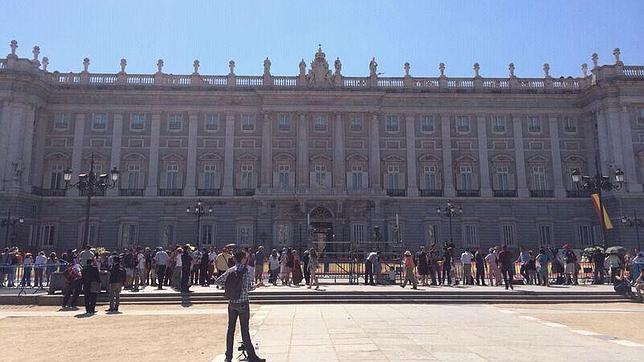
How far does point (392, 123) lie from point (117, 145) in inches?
958

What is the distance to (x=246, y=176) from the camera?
1598 inches

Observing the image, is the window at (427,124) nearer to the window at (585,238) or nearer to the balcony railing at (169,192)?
the window at (585,238)

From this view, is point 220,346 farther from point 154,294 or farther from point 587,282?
point 587,282

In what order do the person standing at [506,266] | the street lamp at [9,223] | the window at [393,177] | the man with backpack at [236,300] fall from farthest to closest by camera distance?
the window at [393,177] → the street lamp at [9,223] → the person standing at [506,266] → the man with backpack at [236,300]

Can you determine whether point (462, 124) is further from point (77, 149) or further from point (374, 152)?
point (77, 149)

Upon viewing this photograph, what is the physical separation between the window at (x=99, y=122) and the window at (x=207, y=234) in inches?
499

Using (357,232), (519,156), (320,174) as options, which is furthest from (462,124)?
(357,232)

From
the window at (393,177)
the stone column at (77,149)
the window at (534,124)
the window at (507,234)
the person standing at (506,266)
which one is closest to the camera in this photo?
the person standing at (506,266)

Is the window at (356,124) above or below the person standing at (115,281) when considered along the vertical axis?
above

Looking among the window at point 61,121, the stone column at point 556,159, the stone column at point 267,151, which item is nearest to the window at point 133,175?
the window at point 61,121

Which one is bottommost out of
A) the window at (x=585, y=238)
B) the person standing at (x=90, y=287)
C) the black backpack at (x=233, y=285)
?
the person standing at (x=90, y=287)

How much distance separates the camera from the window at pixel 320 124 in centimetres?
4134

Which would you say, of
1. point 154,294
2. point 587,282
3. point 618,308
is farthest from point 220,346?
point 587,282

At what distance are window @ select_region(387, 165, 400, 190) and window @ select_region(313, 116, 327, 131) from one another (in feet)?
22.3
